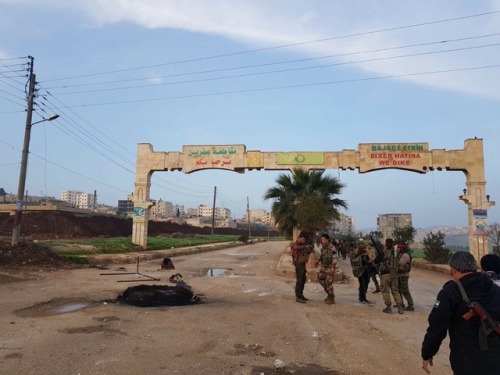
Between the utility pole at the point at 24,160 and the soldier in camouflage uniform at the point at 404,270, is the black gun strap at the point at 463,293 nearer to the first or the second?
the soldier in camouflage uniform at the point at 404,270

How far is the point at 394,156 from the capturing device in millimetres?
25188

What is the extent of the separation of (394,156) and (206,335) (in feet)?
69.2

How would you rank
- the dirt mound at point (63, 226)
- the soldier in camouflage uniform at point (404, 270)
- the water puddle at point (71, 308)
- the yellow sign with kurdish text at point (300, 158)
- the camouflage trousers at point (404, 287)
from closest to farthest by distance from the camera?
the water puddle at point (71, 308), the soldier in camouflage uniform at point (404, 270), the camouflage trousers at point (404, 287), the yellow sign with kurdish text at point (300, 158), the dirt mound at point (63, 226)

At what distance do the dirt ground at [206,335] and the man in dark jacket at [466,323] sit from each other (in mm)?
2279

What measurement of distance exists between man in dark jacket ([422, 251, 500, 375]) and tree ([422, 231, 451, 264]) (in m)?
24.4

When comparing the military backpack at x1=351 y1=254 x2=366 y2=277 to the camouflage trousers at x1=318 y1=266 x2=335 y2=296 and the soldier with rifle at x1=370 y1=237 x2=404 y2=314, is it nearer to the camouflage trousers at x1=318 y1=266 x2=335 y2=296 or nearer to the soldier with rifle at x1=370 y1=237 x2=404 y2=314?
the camouflage trousers at x1=318 y1=266 x2=335 y2=296

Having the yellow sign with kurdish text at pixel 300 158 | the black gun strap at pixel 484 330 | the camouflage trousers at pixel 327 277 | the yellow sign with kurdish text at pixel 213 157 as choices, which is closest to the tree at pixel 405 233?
the yellow sign with kurdish text at pixel 300 158

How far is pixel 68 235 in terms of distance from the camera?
142ft

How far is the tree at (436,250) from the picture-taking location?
25.5 metres

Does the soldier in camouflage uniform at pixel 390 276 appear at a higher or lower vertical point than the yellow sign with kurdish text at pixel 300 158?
lower

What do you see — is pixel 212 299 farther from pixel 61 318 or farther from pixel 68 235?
pixel 68 235

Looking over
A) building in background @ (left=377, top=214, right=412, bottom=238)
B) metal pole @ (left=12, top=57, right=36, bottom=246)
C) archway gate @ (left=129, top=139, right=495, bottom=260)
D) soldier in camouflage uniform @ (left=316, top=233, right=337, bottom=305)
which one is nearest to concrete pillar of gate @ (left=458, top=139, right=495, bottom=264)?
archway gate @ (left=129, top=139, right=495, bottom=260)

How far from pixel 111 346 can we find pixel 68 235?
4097 cm

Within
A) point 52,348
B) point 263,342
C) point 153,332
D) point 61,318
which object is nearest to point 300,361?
point 263,342
